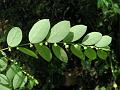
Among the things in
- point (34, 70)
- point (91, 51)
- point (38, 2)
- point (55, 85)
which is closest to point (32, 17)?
point (38, 2)

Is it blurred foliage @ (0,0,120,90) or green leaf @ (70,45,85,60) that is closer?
green leaf @ (70,45,85,60)

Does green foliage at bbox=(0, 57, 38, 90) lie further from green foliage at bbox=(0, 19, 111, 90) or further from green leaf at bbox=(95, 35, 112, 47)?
green leaf at bbox=(95, 35, 112, 47)

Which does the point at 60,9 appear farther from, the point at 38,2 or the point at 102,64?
the point at 102,64

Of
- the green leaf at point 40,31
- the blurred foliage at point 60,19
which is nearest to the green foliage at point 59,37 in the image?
the green leaf at point 40,31

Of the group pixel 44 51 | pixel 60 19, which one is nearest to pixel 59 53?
pixel 44 51

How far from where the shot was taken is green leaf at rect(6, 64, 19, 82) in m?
0.72

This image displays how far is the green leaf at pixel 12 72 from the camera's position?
72 cm

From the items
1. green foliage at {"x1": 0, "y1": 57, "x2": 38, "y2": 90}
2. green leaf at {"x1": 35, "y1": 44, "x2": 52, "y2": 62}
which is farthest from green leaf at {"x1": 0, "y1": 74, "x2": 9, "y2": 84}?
green leaf at {"x1": 35, "y1": 44, "x2": 52, "y2": 62}

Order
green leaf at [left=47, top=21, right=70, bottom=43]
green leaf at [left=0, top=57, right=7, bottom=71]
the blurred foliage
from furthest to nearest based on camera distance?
the blurred foliage
green leaf at [left=0, top=57, right=7, bottom=71]
green leaf at [left=47, top=21, right=70, bottom=43]

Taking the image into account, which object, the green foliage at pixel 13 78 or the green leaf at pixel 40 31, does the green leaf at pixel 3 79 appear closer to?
the green foliage at pixel 13 78

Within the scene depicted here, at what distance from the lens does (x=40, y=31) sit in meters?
0.61

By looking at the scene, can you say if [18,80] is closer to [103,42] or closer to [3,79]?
[3,79]

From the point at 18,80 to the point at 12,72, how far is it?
0.02 meters

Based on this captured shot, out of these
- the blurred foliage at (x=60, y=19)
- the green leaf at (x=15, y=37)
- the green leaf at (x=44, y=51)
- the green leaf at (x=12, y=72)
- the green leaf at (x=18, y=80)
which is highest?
the green leaf at (x=15, y=37)
